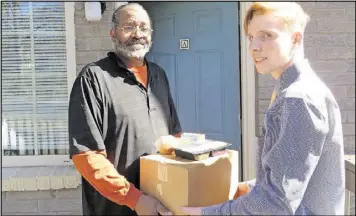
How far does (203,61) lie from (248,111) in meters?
0.63

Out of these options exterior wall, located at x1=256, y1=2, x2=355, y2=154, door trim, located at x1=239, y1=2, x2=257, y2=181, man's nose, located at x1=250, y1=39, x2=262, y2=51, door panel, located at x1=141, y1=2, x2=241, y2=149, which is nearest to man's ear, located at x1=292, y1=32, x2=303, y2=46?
man's nose, located at x1=250, y1=39, x2=262, y2=51

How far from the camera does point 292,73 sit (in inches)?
54.4

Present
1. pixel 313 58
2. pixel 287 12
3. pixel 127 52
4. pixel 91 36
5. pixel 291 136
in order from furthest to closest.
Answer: pixel 313 58, pixel 91 36, pixel 127 52, pixel 287 12, pixel 291 136

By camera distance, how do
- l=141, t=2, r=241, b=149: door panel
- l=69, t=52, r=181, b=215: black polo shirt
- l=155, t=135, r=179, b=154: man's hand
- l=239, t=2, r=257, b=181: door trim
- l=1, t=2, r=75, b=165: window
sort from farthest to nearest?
l=141, t=2, r=241, b=149: door panel → l=239, t=2, r=257, b=181: door trim → l=1, t=2, r=75, b=165: window → l=69, t=52, r=181, b=215: black polo shirt → l=155, t=135, r=179, b=154: man's hand

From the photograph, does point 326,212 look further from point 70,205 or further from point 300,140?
point 70,205

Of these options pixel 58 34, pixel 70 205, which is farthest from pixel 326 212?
pixel 58 34

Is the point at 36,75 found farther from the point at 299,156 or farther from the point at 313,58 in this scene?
the point at 299,156

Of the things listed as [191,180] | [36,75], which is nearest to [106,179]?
[191,180]

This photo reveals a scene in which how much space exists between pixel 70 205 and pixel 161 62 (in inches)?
58.9

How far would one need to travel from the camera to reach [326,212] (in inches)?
53.7

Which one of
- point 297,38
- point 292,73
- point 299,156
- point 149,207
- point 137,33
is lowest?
point 149,207

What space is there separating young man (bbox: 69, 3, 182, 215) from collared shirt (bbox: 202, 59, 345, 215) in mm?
507

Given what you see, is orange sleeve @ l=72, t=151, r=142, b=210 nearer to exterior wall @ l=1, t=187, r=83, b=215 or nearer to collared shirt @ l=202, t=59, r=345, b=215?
collared shirt @ l=202, t=59, r=345, b=215

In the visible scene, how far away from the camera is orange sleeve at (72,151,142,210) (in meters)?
1.81
